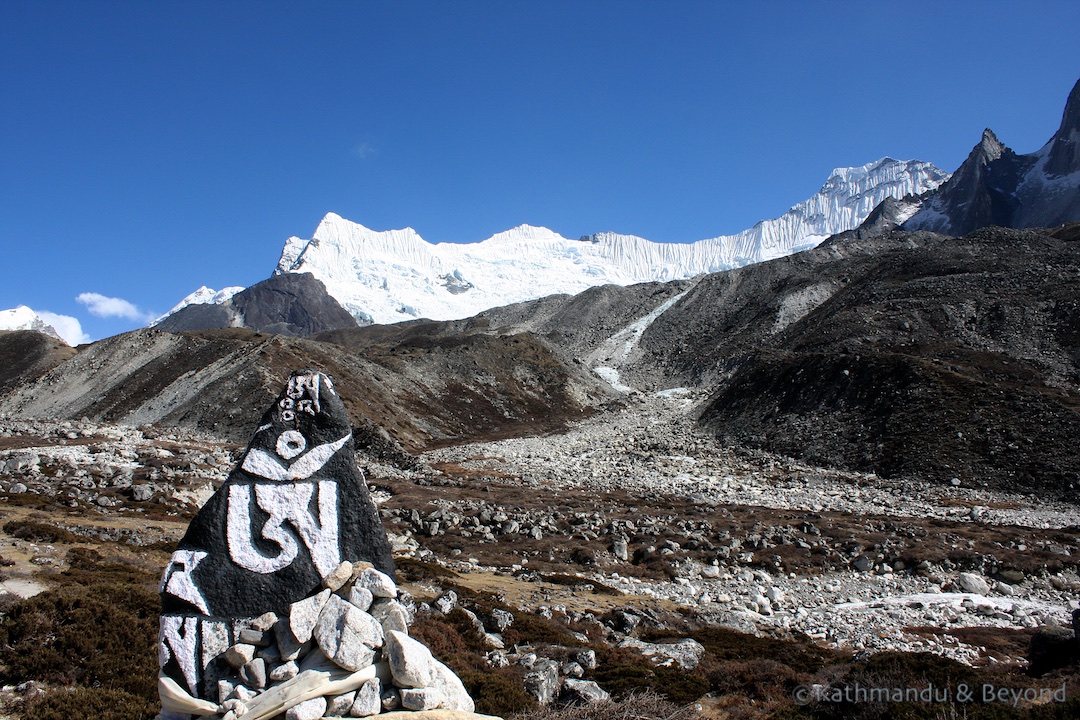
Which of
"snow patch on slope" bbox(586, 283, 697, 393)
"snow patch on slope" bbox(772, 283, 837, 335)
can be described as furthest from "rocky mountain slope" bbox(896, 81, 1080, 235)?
"snow patch on slope" bbox(586, 283, 697, 393)

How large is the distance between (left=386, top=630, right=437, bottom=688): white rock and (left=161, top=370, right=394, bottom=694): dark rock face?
103 centimetres

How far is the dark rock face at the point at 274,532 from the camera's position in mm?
6641

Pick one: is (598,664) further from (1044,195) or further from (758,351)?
(1044,195)

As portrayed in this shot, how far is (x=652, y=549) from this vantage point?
69.6ft

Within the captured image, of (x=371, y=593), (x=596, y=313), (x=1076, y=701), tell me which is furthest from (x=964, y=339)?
(x=596, y=313)

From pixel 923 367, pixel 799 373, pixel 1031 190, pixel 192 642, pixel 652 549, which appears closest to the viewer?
pixel 192 642

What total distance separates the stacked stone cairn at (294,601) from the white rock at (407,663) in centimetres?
1

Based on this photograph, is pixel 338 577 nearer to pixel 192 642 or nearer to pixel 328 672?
pixel 328 672

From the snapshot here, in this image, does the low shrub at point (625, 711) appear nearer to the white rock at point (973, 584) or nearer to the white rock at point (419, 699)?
the white rock at point (419, 699)

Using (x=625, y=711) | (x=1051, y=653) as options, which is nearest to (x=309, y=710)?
(x=625, y=711)

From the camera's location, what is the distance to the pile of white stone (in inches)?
248

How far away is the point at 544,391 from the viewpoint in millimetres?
79250

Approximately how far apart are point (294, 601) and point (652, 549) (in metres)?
16.1

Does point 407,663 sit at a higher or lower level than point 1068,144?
lower
